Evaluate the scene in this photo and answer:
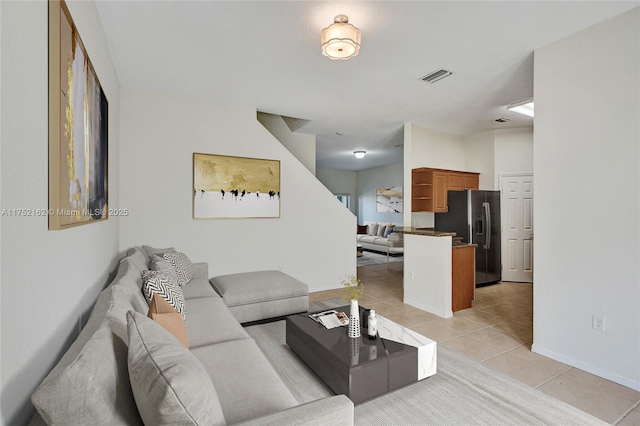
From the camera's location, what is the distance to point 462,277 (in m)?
4.01

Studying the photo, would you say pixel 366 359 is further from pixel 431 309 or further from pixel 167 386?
pixel 431 309

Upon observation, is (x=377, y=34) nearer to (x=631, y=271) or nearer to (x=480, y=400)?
(x=631, y=271)

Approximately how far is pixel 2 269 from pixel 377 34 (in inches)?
106

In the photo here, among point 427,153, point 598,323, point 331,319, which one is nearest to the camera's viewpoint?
point 598,323

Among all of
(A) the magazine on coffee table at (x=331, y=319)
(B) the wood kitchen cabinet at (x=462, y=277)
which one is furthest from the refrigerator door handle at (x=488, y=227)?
(A) the magazine on coffee table at (x=331, y=319)

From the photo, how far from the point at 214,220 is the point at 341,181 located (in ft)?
24.1

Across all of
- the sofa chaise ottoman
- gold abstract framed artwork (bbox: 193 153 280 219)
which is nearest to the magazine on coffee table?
the sofa chaise ottoman

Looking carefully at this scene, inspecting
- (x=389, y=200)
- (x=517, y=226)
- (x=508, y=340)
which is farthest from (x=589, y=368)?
(x=389, y=200)

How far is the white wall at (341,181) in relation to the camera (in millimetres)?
10789

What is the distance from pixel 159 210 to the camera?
3859 millimetres

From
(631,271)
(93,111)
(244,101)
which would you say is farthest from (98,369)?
(244,101)

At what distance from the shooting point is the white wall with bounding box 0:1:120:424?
88 cm

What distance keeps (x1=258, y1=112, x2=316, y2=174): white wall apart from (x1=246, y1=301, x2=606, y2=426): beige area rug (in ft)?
13.0

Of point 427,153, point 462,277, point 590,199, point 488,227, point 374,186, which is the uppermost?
point 427,153
